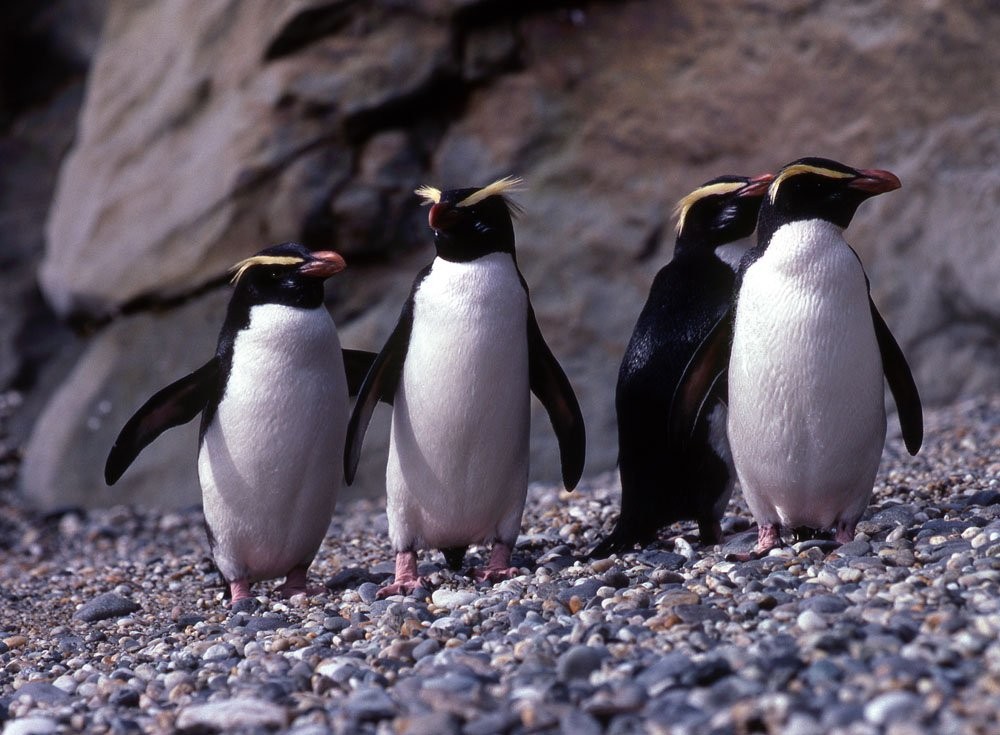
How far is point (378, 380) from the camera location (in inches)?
171

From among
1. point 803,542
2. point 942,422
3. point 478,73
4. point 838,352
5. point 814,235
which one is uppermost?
point 478,73

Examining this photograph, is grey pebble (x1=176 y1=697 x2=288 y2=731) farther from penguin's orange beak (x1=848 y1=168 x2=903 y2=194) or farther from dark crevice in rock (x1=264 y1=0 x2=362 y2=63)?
dark crevice in rock (x1=264 y1=0 x2=362 y2=63)

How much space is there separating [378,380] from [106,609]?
4.37 ft

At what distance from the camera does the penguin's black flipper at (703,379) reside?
4172 mm

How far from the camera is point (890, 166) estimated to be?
26.3 feet

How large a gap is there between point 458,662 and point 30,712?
1100mm

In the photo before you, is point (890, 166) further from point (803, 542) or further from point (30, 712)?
point (30, 712)

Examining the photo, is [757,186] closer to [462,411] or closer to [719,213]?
[719,213]

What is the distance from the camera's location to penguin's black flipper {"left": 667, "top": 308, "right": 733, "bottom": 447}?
13.7 ft

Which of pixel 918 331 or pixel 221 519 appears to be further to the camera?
pixel 918 331

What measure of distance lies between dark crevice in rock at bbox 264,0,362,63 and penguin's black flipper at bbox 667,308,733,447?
16.1 feet

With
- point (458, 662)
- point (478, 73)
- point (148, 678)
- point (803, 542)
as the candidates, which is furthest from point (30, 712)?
point (478, 73)

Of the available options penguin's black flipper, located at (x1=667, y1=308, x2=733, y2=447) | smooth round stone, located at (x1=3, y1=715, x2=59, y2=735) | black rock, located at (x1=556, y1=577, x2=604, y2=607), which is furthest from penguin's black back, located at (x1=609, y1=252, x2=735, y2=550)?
smooth round stone, located at (x1=3, y1=715, x2=59, y2=735)

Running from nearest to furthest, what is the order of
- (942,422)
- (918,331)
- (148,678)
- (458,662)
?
(458,662) < (148,678) < (942,422) < (918,331)
